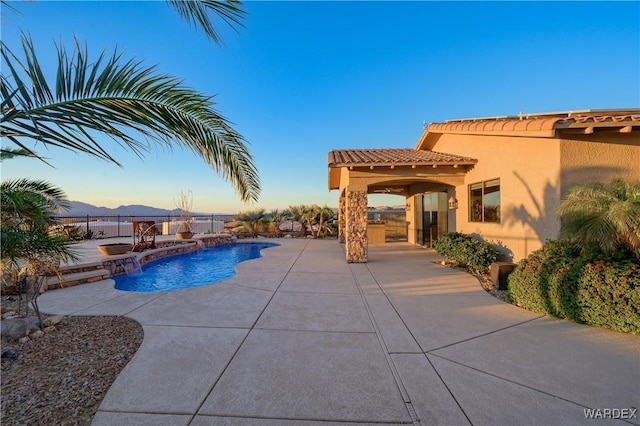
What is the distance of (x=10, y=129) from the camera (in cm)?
211

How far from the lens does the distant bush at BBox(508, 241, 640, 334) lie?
13.5 ft

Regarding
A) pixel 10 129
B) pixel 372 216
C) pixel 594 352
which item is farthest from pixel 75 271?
pixel 372 216

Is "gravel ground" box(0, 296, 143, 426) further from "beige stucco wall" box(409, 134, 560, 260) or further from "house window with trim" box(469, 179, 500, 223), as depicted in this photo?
"house window with trim" box(469, 179, 500, 223)

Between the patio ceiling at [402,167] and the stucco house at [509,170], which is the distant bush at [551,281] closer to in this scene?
the stucco house at [509,170]

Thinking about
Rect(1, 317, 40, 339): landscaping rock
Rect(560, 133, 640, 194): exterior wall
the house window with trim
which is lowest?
Rect(1, 317, 40, 339): landscaping rock

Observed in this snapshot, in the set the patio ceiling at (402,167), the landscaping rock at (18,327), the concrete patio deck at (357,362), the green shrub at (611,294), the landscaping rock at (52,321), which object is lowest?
the concrete patio deck at (357,362)

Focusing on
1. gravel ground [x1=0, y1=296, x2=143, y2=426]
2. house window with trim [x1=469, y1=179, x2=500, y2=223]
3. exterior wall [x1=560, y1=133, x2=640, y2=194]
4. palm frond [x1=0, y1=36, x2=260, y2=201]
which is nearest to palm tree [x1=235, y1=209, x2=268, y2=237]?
house window with trim [x1=469, y1=179, x2=500, y2=223]

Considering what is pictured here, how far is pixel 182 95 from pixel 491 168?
8.90m

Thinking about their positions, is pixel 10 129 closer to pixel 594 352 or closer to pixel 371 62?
pixel 594 352

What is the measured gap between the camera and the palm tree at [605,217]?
4242mm

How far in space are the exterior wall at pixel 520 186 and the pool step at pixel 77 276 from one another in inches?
459

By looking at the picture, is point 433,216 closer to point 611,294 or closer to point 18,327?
point 611,294

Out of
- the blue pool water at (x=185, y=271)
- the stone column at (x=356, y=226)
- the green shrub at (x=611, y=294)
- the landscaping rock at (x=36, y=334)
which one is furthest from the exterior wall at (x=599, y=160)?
the landscaping rock at (x=36, y=334)

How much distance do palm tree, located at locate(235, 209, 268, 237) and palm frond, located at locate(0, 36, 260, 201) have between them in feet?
59.8
